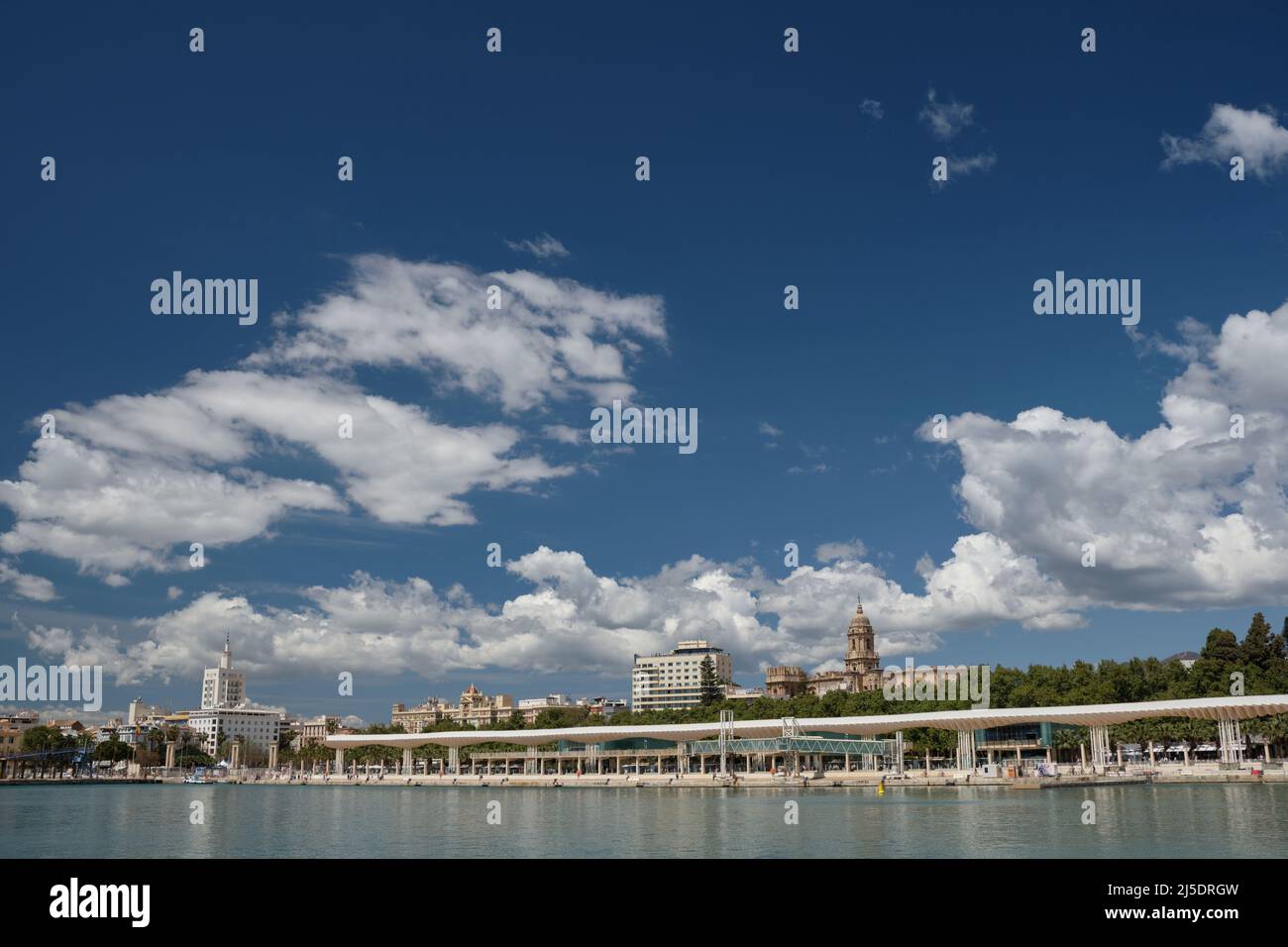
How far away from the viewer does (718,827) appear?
192 feet

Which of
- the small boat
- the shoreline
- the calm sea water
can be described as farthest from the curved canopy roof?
the small boat

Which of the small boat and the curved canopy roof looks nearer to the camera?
the curved canopy roof

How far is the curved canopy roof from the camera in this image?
9631 centimetres

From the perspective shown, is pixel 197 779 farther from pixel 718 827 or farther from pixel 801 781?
pixel 718 827

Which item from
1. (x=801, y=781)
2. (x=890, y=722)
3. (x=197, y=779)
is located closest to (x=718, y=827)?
(x=801, y=781)

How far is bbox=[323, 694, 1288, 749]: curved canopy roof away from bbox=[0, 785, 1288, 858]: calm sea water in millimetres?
12293

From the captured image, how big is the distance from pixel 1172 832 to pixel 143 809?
8530cm

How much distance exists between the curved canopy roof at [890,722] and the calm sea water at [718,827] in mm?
12293

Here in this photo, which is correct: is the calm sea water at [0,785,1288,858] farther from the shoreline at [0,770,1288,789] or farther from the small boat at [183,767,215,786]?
the small boat at [183,767,215,786]

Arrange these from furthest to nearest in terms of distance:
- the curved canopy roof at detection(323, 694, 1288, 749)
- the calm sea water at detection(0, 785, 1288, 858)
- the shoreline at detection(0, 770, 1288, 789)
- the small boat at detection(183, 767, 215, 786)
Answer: the small boat at detection(183, 767, 215, 786) → the curved canopy roof at detection(323, 694, 1288, 749) → the shoreline at detection(0, 770, 1288, 789) → the calm sea water at detection(0, 785, 1288, 858)

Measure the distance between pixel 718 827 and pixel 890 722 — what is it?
65.3 meters
